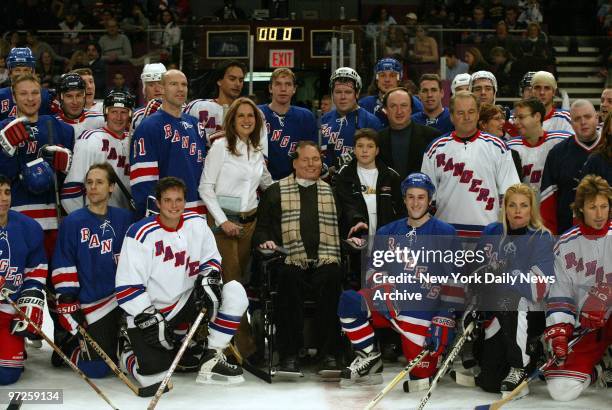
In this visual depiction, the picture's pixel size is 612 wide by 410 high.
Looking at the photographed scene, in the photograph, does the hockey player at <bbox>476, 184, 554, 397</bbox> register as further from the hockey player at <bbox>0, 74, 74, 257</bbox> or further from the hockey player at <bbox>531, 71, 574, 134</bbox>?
the hockey player at <bbox>0, 74, 74, 257</bbox>

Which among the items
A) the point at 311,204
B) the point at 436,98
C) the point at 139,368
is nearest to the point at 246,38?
the point at 436,98

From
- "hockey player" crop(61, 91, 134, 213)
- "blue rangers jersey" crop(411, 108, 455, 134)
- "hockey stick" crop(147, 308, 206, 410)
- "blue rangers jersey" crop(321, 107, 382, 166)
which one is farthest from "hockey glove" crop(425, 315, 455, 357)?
"hockey player" crop(61, 91, 134, 213)

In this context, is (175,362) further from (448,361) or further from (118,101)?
(118,101)

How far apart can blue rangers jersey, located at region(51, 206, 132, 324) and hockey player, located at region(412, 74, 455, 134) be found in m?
1.86

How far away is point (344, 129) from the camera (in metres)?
5.82

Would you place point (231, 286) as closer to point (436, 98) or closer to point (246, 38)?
point (436, 98)

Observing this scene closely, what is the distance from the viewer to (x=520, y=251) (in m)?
4.86

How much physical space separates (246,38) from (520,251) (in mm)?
5062

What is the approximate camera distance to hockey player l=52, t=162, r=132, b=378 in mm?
5129

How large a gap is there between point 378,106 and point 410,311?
1.59m

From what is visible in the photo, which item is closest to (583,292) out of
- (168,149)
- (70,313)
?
(168,149)

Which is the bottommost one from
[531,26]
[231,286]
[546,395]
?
[546,395]

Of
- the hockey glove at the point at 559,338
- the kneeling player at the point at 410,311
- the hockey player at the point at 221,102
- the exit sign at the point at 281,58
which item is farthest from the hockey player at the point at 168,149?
the exit sign at the point at 281,58

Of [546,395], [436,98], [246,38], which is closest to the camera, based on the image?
[546,395]
